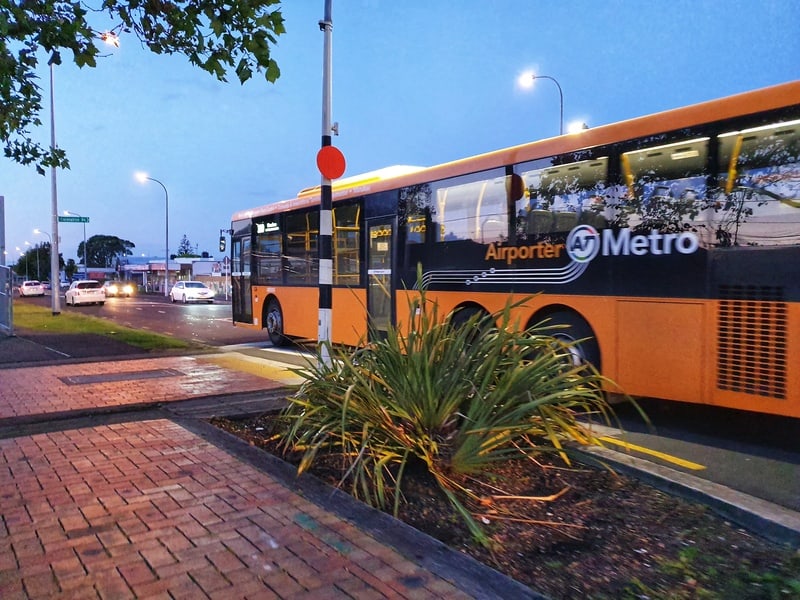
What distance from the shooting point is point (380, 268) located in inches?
433

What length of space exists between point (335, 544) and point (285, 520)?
1.62 ft

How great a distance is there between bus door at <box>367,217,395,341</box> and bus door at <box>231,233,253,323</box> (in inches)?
222

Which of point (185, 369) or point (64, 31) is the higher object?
point (64, 31)

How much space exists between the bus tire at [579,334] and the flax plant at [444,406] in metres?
1.95

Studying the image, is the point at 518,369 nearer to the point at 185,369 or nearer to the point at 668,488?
the point at 668,488

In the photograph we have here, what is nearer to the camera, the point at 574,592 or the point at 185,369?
the point at 574,592

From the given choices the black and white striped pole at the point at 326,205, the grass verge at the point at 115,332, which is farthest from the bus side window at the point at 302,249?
the black and white striped pole at the point at 326,205

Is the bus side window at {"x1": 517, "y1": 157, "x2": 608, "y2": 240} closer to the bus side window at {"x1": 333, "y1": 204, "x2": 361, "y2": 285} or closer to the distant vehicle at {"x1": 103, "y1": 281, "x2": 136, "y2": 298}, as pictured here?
the bus side window at {"x1": 333, "y1": 204, "x2": 361, "y2": 285}

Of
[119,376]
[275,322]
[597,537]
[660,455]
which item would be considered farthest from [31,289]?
[597,537]

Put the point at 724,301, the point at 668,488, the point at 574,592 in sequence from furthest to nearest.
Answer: the point at 724,301 → the point at 668,488 → the point at 574,592

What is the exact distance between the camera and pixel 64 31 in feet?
16.6

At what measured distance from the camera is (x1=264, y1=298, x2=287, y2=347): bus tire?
14.5 metres

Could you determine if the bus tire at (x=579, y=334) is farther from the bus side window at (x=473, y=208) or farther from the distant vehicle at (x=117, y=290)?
the distant vehicle at (x=117, y=290)

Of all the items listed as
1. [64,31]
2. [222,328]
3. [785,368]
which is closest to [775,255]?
[785,368]
